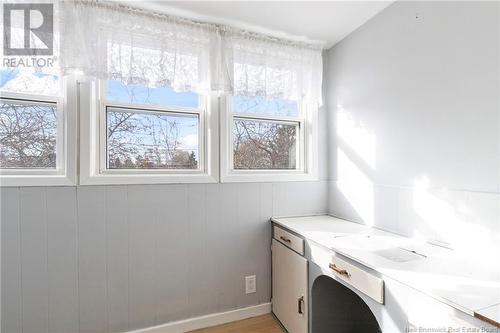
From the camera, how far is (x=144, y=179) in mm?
1803

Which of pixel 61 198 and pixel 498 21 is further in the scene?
pixel 61 198

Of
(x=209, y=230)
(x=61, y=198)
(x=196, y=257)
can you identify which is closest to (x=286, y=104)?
(x=209, y=230)

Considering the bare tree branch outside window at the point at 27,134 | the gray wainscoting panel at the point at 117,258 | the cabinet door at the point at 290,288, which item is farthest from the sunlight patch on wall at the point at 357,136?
the bare tree branch outside window at the point at 27,134

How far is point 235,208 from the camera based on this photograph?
2043 mm

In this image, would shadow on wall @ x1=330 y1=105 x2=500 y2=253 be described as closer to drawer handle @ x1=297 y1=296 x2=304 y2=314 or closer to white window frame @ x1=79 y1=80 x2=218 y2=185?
drawer handle @ x1=297 y1=296 x2=304 y2=314

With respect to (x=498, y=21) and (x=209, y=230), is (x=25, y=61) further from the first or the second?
(x=498, y=21)

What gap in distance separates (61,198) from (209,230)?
1.00 m

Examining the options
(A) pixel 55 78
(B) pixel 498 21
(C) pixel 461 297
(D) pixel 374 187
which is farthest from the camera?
(D) pixel 374 187

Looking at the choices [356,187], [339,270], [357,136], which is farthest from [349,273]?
[357,136]

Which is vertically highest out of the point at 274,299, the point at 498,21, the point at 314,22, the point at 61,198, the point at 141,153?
the point at 314,22

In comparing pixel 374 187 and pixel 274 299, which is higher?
pixel 374 187

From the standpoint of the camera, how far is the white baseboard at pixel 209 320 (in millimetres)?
1850

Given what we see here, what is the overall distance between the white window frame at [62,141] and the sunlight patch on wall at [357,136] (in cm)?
199

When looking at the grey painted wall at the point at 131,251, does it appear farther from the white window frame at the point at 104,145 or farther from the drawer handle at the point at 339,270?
the drawer handle at the point at 339,270
